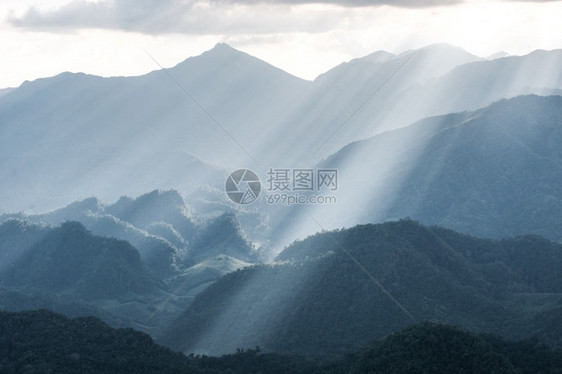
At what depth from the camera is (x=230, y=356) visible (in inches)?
1911

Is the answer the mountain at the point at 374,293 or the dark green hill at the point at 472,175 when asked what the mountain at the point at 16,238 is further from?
the mountain at the point at 374,293

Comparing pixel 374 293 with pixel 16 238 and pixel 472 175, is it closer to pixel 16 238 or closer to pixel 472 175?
pixel 472 175

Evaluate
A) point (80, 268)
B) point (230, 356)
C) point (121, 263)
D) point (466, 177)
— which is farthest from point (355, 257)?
point (466, 177)

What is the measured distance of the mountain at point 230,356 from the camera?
1550 inches

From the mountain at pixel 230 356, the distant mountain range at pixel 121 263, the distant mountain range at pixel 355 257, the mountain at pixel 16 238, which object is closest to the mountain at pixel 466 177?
the distant mountain range at pixel 355 257

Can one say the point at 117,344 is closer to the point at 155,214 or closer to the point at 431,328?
the point at 431,328

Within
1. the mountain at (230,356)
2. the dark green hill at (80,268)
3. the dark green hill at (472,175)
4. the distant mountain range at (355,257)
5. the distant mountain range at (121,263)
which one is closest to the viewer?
the mountain at (230,356)

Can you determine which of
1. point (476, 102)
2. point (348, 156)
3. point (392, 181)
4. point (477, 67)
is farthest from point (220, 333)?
point (477, 67)

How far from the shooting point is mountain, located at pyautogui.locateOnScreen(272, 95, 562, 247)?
107844mm

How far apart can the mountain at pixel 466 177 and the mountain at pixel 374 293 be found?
33115 millimetres

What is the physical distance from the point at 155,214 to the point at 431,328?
302ft

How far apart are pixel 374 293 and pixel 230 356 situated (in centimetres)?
1449

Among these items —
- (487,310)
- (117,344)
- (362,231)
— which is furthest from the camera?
(362,231)

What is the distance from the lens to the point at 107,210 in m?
136
